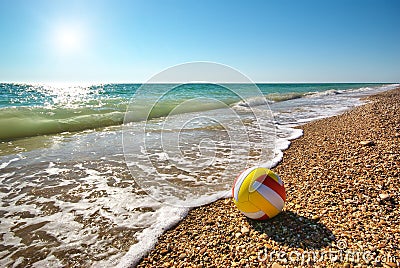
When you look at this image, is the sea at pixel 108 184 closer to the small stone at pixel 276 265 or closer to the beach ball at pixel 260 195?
the beach ball at pixel 260 195

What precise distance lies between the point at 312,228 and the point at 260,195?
743 mm

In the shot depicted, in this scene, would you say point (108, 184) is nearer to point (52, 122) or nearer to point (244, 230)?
point (244, 230)

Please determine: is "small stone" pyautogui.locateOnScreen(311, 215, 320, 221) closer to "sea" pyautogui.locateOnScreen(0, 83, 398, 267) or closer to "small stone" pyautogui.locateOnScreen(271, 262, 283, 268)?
"small stone" pyautogui.locateOnScreen(271, 262, 283, 268)

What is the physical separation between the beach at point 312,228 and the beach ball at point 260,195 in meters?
0.18

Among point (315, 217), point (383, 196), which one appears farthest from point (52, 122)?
point (383, 196)

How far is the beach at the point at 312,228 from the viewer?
8.17 ft

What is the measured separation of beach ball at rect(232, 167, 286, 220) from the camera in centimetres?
308

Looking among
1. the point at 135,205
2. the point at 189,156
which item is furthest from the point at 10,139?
the point at 135,205

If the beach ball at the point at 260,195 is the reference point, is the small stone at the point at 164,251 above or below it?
below

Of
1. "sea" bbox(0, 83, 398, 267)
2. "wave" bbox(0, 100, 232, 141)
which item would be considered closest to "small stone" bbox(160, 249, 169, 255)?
"sea" bbox(0, 83, 398, 267)

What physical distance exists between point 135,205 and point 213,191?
1.53 metres

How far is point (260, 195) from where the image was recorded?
307cm

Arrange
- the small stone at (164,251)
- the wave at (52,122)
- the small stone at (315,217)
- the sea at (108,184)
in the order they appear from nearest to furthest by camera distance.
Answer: the small stone at (164,251) → the small stone at (315,217) → the sea at (108,184) → the wave at (52,122)

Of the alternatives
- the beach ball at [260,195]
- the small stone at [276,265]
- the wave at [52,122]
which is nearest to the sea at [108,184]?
the wave at [52,122]
